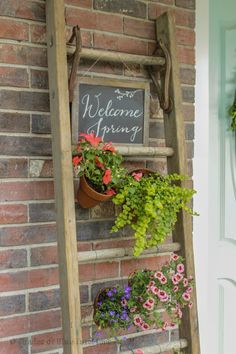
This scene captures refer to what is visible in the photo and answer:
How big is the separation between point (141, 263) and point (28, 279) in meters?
0.45

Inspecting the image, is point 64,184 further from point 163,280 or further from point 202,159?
point 202,159

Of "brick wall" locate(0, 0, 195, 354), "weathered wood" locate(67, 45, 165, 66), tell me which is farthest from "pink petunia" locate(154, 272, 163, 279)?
"weathered wood" locate(67, 45, 165, 66)

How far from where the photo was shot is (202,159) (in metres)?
1.72

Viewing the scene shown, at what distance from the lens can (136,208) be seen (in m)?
1.29

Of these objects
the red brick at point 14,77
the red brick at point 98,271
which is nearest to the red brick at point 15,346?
the red brick at point 98,271

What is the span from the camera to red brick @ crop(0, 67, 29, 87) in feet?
4.30

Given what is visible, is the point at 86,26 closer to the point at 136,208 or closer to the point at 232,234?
the point at 136,208

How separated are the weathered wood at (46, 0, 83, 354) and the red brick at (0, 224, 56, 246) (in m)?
0.13

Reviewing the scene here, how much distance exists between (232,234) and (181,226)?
→ 611mm

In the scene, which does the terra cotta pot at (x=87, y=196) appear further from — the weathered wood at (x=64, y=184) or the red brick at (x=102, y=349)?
the red brick at (x=102, y=349)

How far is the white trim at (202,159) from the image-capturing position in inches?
66.7

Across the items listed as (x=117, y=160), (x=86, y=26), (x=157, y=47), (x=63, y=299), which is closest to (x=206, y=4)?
(x=157, y=47)

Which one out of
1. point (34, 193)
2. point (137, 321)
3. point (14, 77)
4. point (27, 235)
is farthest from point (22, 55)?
point (137, 321)

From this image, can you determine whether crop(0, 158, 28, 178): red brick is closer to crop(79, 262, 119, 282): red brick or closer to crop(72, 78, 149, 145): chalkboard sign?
crop(72, 78, 149, 145): chalkboard sign
